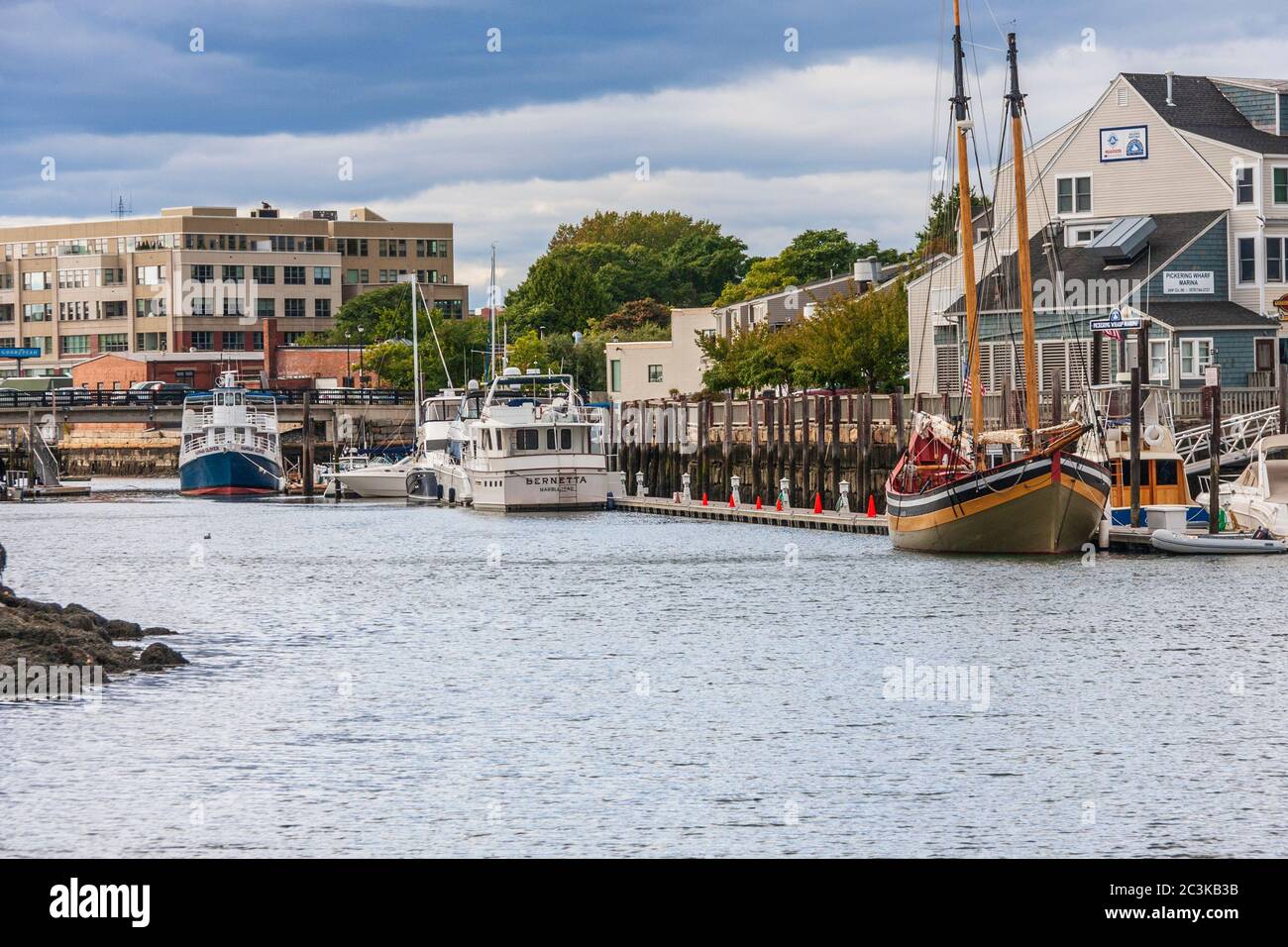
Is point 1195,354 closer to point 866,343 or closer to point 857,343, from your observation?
point 866,343

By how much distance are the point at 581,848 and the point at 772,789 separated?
3.49 m

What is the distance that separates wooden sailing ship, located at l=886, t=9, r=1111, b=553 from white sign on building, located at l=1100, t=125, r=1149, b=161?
66.3 ft

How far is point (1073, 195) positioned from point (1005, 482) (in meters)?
29.2

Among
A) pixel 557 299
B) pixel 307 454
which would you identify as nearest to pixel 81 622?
pixel 307 454

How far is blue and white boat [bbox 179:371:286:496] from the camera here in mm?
97375

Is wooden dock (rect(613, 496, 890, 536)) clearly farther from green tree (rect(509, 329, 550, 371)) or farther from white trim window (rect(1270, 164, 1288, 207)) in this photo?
green tree (rect(509, 329, 550, 371))

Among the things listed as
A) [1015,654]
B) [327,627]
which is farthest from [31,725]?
[1015,654]

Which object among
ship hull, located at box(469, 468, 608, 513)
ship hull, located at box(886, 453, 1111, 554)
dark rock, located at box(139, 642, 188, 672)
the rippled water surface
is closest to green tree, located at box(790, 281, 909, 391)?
ship hull, located at box(469, 468, 608, 513)

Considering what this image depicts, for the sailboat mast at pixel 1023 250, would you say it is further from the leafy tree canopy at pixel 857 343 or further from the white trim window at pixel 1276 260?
the leafy tree canopy at pixel 857 343

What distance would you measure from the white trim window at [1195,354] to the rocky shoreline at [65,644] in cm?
4339

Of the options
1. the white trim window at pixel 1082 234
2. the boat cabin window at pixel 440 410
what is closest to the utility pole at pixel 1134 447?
the white trim window at pixel 1082 234

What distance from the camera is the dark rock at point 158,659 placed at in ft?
105
